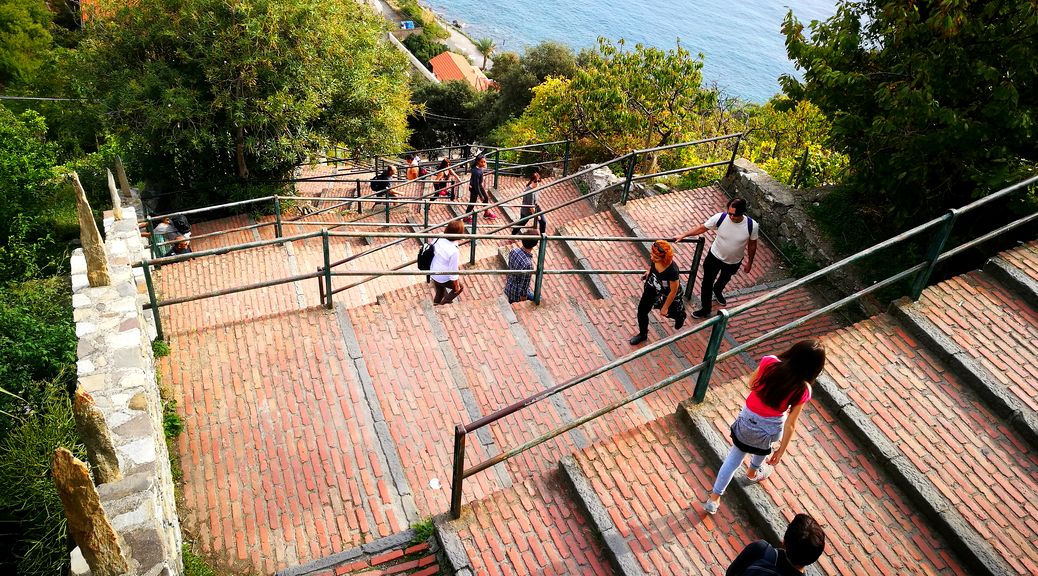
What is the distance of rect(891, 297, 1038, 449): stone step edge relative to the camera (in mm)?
4594

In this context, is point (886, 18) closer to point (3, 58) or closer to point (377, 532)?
point (377, 532)

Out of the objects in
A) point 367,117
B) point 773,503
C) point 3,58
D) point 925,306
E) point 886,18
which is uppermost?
point 886,18

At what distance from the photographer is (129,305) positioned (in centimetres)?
514

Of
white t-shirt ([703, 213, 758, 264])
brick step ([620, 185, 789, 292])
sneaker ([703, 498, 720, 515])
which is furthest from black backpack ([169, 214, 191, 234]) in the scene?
sneaker ([703, 498, 720, 515])

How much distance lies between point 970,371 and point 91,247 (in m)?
6.80

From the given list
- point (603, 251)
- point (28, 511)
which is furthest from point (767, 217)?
point (28, 511)

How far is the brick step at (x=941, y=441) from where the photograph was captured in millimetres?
4043

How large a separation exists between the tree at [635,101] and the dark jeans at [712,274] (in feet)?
25.0

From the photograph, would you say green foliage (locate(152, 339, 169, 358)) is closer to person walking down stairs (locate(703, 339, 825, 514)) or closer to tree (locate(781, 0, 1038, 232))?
person walking down stairs (locate(703, 339, 825, 514))

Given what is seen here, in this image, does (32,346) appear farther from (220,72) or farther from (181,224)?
(220,72)

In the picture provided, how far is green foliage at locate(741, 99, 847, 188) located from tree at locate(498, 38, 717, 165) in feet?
4.49

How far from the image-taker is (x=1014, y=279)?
557cm

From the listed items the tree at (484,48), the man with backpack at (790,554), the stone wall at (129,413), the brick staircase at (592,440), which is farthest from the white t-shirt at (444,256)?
the tree at (484,48)

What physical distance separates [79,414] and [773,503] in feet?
13.7
